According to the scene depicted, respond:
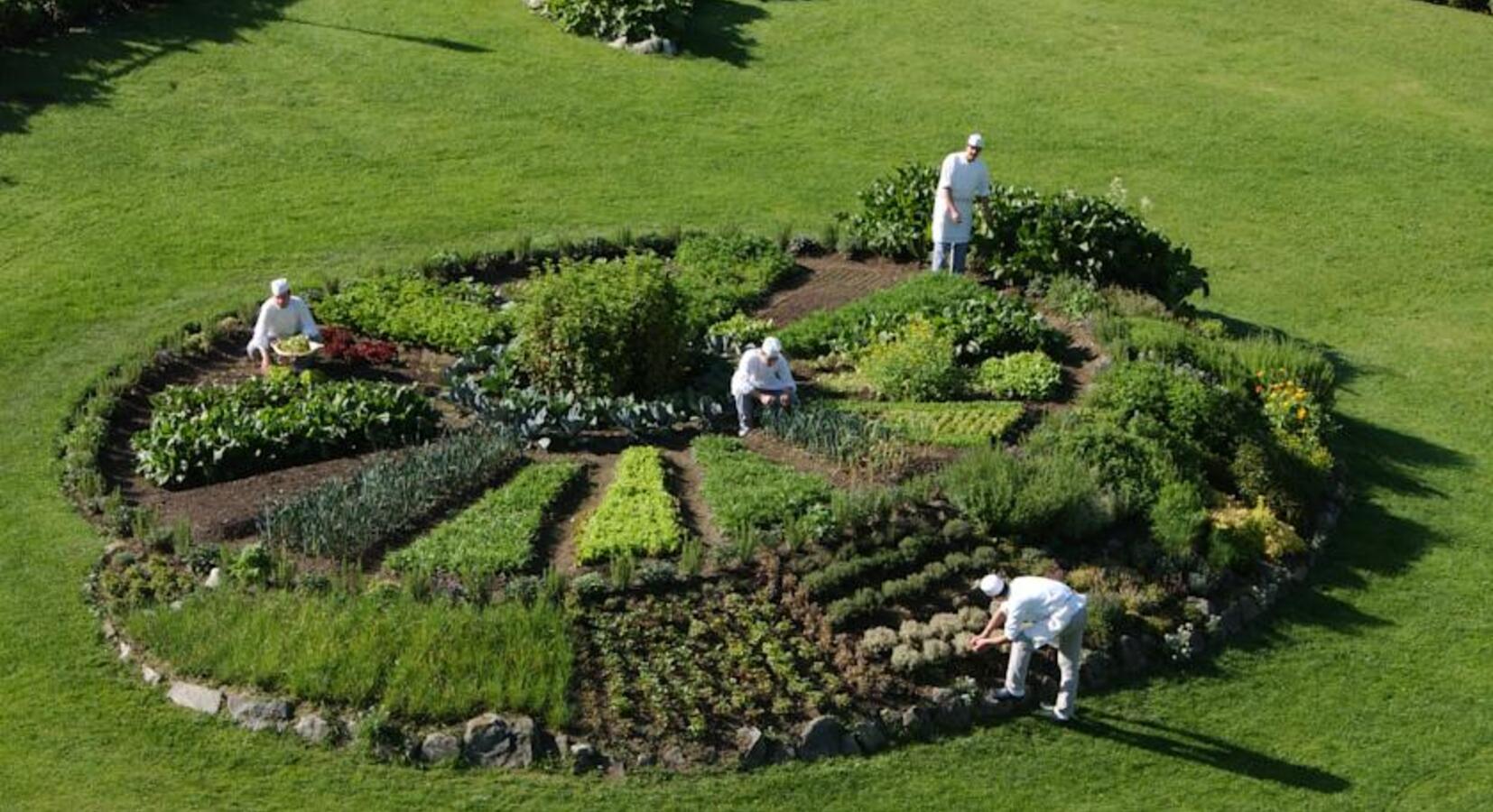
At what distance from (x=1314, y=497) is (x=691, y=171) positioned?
1291 cm

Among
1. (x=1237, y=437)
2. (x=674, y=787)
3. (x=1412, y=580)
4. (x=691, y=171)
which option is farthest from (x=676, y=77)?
(x=674, y=787)

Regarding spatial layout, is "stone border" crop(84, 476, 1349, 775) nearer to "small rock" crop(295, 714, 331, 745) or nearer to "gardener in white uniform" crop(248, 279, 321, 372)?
"small rock" crop(295, 714, 331, 745)

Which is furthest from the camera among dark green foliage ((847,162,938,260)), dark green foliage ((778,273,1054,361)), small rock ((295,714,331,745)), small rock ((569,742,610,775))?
dark green foliage ((847,162,938,260))

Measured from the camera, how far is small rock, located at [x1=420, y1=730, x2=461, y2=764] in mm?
16906

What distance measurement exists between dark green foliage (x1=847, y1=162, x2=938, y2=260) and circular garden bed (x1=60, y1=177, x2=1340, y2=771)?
1.90 meters

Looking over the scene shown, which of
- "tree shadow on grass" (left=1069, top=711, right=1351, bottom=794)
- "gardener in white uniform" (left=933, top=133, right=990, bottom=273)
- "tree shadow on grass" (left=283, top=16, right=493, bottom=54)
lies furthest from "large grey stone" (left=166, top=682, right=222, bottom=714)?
"tree shadow on grass" (left=283, top=16, right=493, bottom=54)

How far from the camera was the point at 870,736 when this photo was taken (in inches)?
692

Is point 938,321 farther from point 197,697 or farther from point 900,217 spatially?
point 197,697

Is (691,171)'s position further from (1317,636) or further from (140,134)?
(1317,636)

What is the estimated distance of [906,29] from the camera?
3834 centimetres

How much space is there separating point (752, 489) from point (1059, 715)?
4.32 meters

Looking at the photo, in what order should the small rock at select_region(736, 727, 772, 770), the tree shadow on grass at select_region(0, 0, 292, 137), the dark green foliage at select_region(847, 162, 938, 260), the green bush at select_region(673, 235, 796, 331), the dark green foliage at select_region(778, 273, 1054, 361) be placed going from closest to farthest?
the small rock at select_region(736, 727, 772, 770), the dark green foliage at select_region(778, 273, 1054, 361), the green bush at select_region(673, 235, 796, 331), the dark green foliage at select_region(847, 162, 938, 260), the tree shadow on grass at select_region(0, 0, 292, 137)

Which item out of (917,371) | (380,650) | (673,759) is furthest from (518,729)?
(917,371)

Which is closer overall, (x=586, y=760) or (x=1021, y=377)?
(x=586, y=760)
